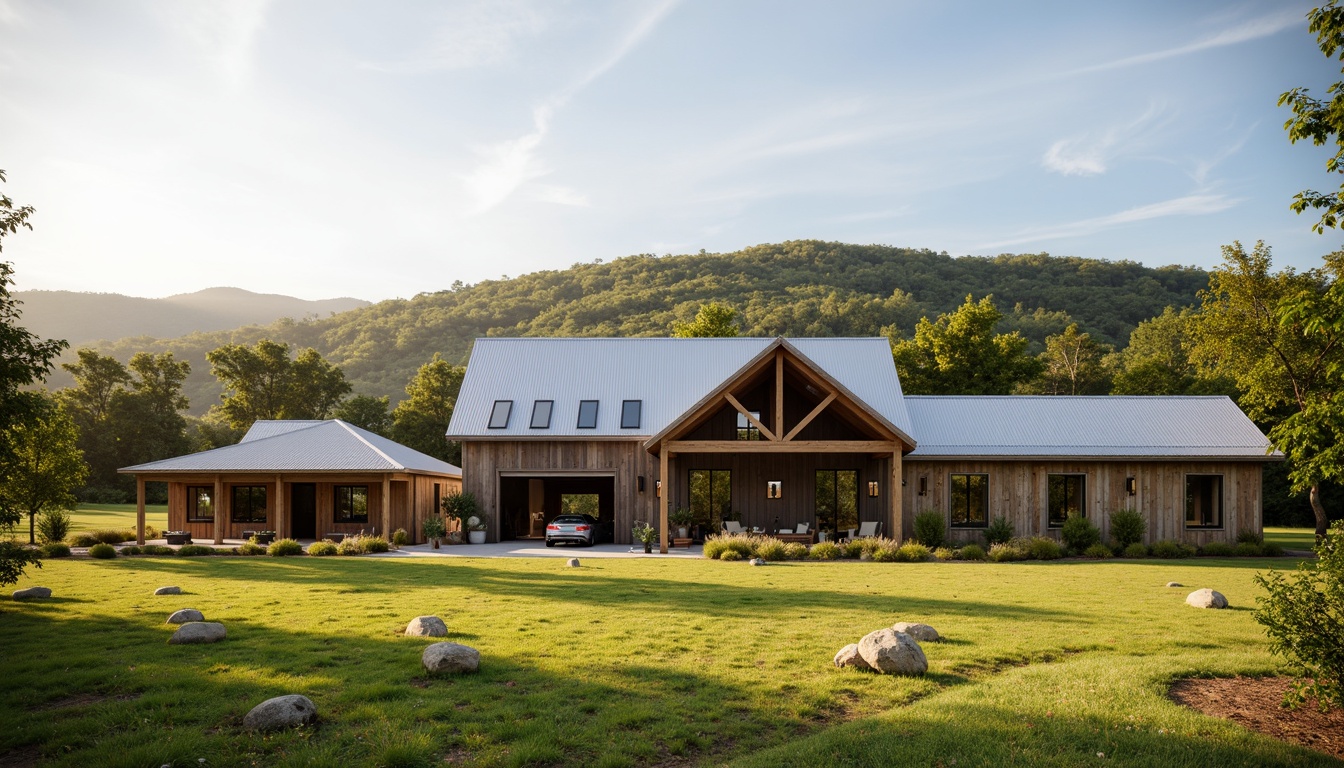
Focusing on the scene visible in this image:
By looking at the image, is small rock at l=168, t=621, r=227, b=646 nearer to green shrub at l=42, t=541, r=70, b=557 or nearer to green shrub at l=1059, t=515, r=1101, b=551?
green shrub at l=42, t=541, r=70, b=557

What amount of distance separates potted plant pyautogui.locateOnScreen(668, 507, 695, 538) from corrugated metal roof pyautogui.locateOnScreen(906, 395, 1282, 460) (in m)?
6.88

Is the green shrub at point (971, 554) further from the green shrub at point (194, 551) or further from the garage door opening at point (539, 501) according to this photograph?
the green shrub at point (194, 551)

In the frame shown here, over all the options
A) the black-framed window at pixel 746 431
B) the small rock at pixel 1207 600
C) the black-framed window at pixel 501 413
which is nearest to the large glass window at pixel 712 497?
the black-framed window at pixel 746 431

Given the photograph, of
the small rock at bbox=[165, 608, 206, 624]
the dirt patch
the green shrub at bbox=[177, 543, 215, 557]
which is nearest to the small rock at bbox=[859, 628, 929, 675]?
the dirt patch

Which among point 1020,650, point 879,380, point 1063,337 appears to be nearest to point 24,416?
point 1020,650

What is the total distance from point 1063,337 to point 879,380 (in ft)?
80.0

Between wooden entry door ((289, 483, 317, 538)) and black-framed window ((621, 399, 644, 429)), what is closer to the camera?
black-framed window ((621, 399, 644, 429))

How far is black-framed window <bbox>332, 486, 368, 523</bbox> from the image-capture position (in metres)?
29.0

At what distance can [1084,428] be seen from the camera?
2597 centimetres

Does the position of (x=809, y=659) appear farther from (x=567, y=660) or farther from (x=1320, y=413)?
(x=1320, y=413)

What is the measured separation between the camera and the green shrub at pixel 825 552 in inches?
806

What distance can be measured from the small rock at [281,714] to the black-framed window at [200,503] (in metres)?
26.3

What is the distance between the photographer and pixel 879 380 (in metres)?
28.9

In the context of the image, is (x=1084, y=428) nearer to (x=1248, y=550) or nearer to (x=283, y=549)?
(x=1248, y=550)
